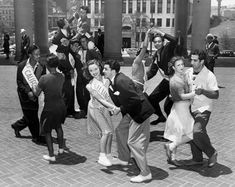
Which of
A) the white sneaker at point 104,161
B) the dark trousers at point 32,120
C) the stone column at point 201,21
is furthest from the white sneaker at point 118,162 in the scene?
the stone column at point 201,21

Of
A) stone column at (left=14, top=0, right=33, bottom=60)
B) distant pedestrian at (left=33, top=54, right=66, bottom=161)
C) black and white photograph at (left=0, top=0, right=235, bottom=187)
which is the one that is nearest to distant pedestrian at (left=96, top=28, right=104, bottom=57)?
stone column at (left=14, top=0, right=33, bottom=60)

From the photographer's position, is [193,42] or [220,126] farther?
[193,42]

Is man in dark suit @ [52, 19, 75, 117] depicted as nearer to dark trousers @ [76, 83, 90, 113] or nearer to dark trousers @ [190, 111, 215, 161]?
dark trousers @ [76, 83, 90, 113]

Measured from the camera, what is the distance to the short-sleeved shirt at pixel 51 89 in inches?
217

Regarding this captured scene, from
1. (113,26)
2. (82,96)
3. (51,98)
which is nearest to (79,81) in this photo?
(82,96)

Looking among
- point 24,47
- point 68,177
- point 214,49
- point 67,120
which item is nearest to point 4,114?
point 67,120

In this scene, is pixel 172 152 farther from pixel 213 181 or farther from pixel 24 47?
pixel 24 47

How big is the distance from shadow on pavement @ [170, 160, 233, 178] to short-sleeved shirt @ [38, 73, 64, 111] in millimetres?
2133

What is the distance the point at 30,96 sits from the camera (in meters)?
6.15

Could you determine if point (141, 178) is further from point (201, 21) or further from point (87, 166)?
point (201, 21)

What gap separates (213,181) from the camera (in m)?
4.99

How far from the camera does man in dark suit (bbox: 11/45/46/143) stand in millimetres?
6348

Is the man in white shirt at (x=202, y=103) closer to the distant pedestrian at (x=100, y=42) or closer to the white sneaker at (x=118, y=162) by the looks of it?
the white sneaker at (x=118, y=162)

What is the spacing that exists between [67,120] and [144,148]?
3.90 m
